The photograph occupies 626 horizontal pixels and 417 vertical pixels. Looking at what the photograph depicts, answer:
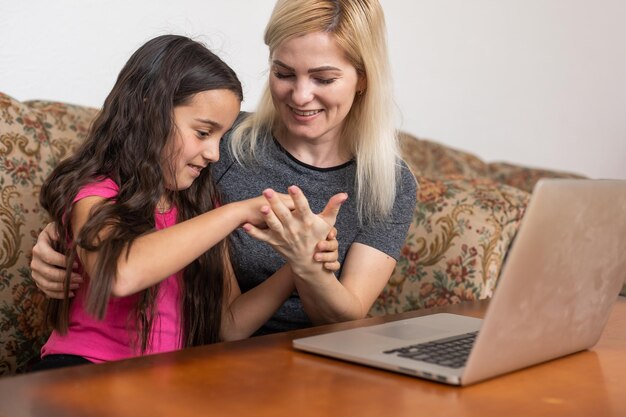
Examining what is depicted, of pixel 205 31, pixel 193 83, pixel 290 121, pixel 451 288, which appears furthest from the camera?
pixel 205 31

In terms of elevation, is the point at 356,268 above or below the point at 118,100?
below

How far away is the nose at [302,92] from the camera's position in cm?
167

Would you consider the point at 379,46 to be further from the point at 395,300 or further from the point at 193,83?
the point at 395,300

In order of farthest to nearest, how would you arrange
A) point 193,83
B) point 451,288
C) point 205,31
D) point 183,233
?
1. point 205,31
2. point 451,288
3. point 193,83
4. point 183,233

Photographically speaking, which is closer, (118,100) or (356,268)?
(118,100)

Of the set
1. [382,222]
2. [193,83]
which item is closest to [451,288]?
[382,222]

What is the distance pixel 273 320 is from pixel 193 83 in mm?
586

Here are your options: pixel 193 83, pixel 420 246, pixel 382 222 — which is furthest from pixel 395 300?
pixel 193 83

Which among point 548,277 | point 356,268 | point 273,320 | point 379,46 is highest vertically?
point 379,46

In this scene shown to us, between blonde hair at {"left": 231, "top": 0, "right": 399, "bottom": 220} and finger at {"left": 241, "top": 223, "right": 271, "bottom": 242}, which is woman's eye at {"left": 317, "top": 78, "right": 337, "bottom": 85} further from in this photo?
finger at {"left": 241, "top": 223, "right": 271, "bottom": 242}

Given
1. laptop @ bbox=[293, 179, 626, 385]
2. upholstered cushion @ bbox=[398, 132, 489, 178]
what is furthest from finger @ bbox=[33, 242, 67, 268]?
upholstered cushion @ bbox=[398, 132, 489, 178]

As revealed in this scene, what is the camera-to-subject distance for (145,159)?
1.46 metres

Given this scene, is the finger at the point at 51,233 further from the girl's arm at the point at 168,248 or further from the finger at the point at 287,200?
the finger at the point at 287,200

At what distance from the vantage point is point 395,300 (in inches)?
84.7
